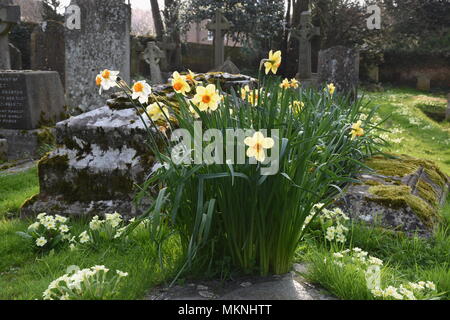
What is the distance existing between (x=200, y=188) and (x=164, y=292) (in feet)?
1.93

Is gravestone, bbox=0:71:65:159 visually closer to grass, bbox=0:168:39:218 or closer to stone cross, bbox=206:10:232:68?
grass, bbox=0:168:39:218

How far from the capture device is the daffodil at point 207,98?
2471 millimetres

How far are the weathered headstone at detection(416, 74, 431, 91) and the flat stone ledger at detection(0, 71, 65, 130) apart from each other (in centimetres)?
1923

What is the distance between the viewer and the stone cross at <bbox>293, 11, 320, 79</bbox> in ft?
63.5

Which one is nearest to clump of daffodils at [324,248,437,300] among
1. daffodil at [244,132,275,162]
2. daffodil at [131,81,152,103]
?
daffodil at [244,132,275,162]

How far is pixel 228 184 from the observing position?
2.49 m

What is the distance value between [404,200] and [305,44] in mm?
16923

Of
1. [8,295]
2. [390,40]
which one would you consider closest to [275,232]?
[8,295]

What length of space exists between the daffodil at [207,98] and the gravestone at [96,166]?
1579mm

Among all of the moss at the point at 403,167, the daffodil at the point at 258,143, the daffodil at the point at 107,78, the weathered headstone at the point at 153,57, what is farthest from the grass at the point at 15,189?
the weathered headstone at the point at 153,57

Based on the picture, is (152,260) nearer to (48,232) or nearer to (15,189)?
(48,232)

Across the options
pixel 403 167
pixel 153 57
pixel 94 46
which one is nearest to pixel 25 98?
pixel 94 46

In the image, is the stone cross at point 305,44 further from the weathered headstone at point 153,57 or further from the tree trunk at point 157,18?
the tree trunk at point 157,18

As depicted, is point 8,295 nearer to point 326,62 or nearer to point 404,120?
point 326,62
